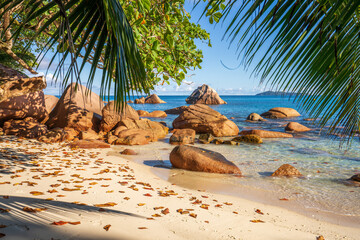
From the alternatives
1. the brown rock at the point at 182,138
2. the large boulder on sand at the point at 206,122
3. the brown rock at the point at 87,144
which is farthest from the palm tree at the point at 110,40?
the large boulder on sand at the point at 206,122

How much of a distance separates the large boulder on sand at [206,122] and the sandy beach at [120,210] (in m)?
9.33

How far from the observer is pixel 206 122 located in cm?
1529

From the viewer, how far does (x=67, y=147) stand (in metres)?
8.38

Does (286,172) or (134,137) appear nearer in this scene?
(286,172)

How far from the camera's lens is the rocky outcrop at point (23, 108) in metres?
10.4

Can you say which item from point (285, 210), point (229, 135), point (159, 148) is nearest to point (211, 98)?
point (229, 135)

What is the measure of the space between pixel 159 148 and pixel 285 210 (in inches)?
247

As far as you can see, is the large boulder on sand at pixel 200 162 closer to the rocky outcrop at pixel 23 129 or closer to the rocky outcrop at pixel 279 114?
the rocky outcrop at pixel 23 129

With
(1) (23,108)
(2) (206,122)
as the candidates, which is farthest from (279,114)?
(1) (23,108)

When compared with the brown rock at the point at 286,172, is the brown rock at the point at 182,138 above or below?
above

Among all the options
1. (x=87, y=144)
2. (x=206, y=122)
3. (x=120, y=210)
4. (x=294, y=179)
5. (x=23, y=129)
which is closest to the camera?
(x=120, y=210)

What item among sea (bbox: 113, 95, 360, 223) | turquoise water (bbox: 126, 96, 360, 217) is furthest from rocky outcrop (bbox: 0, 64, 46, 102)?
turquoise water (bbox: 126, 96, 360, 217)

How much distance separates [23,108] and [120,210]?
9.87 meters

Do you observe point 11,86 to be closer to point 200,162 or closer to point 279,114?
point 200,162
